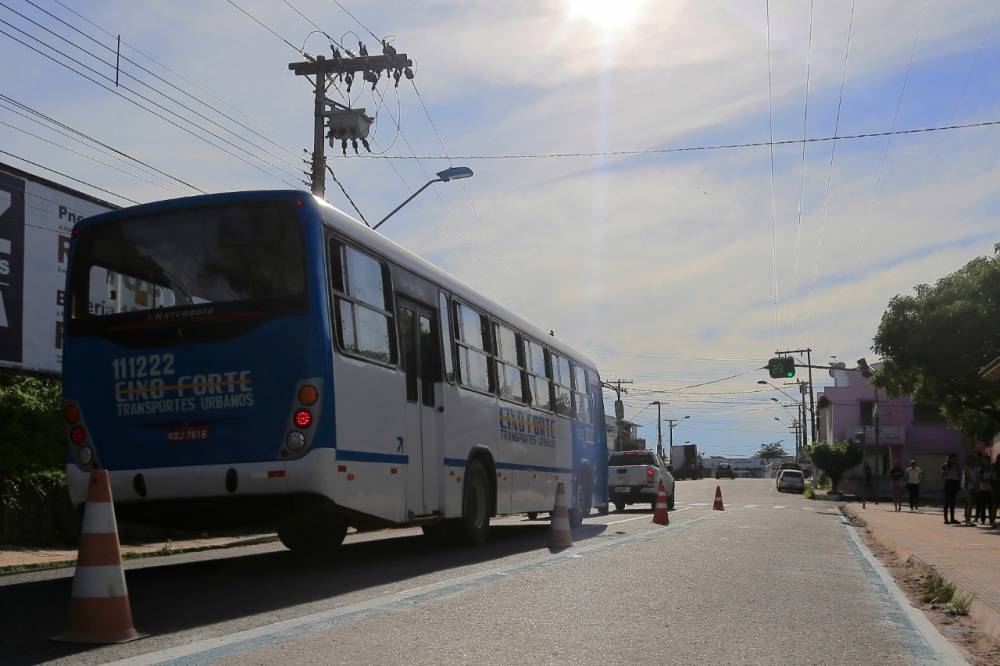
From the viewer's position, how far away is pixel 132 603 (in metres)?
7.75

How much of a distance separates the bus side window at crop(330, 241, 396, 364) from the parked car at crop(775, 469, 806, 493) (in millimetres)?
53755

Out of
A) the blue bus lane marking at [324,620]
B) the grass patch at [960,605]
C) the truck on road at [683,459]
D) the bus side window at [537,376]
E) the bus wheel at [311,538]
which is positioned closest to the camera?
the blue bus lane marking at [324,620]

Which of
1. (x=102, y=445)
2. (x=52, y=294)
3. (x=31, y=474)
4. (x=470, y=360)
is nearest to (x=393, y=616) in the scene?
(x=102, y=445)

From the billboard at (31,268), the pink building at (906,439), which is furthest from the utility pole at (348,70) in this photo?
the pink building at (906,439)

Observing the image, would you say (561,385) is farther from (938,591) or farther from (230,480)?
(230,480)

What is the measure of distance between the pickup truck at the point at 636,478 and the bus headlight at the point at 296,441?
21787 mm

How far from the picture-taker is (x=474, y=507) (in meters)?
13.2

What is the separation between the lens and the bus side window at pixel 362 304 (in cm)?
962

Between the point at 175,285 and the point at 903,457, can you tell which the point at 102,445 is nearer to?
the point at 175,285

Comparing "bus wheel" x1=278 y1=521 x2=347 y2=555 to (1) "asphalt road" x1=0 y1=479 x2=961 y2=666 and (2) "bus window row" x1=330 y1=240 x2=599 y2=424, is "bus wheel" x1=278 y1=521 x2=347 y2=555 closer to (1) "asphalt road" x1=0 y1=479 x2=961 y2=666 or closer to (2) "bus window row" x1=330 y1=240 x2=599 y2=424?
(1) "asphalt road" x1=0 y1=479 x2=961 y2=666

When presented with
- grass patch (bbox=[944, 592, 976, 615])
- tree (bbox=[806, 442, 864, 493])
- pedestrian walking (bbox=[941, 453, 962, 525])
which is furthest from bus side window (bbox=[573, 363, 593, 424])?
tree (bbox=[806, 442, 864, 493])

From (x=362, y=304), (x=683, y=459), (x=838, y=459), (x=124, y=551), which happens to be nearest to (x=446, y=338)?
(x=362, y=304)

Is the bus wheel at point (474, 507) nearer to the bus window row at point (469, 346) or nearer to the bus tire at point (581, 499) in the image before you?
the bus window row at point (469, 346)

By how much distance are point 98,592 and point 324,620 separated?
56.3 inches
